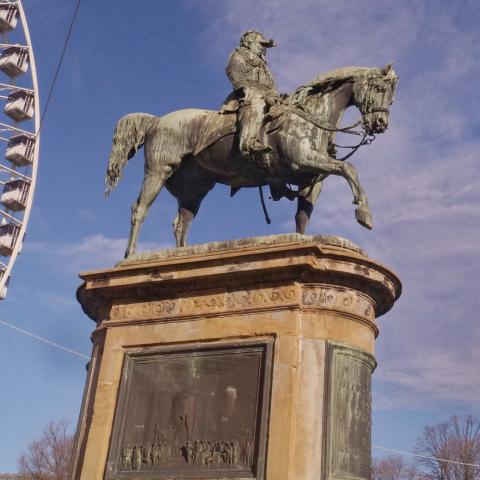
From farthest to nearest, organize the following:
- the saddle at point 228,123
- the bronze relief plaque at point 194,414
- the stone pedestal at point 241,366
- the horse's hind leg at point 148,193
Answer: the horse's hind leg at point 148,193 → the saddle at point 228,123 → the bronze relief plaque at point 194,414 → the stone pedestal at point 241,366

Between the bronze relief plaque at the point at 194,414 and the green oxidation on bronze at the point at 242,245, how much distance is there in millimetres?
1463

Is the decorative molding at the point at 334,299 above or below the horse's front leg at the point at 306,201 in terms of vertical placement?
below

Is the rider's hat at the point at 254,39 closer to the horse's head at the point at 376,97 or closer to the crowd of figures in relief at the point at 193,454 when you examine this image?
the horse's head at the point at 376,97

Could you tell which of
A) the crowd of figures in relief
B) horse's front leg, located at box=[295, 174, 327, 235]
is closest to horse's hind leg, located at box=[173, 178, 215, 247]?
horse's front leg, located at box=[295, 174, 327, 235]

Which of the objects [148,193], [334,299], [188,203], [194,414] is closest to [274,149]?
[188,203]

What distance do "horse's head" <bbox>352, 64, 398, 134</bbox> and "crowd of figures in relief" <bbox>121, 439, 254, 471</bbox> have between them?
200 inches

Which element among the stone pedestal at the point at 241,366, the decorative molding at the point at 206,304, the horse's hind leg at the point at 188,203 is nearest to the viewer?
the stone pedestal at the point at 241,366

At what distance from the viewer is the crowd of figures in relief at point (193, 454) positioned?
8.62 metres

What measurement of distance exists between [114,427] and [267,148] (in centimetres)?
444

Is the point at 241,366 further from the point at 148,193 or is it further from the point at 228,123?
the point at 228,123

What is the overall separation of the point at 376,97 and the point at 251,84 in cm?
202

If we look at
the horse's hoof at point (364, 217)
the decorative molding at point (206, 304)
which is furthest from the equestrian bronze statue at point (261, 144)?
the decorative molding at point (206, 304)

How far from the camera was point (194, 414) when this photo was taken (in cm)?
912

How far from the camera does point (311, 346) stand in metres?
8.99
